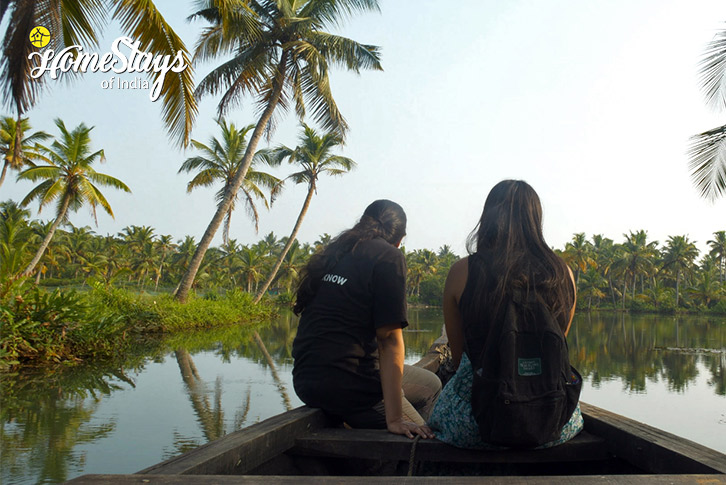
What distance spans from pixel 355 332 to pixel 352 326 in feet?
0.09

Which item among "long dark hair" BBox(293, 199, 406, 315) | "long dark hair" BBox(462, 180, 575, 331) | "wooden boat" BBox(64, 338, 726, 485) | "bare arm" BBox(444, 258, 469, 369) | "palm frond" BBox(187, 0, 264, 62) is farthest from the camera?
"palm frond" BBox(187, 0, 264, 62)

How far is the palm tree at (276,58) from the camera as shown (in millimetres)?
13891

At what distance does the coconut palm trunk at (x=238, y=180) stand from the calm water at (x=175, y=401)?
237 centimetres

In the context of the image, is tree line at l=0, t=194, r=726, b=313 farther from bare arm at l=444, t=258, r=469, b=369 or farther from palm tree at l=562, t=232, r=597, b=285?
bare arm at l=444, t=258, r=469, b=369

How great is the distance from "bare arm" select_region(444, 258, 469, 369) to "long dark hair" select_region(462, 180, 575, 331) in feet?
0.19

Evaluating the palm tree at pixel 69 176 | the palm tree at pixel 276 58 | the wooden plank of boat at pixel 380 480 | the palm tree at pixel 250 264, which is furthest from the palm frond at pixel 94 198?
the palm tree at pixel 250 264

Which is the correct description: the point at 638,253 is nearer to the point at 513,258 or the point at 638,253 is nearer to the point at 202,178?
the point at 202,178

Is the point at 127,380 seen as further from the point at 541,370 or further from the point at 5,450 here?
the point at 541,370

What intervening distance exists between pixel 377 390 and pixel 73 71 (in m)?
6.91

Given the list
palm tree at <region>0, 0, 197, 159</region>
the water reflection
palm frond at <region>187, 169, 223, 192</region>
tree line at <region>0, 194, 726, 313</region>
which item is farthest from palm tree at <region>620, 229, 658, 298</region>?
palm tree at <region>0, 0, 197, 159</region>

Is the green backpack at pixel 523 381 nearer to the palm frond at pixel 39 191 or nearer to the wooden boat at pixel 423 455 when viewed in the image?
the wooden boat at pixel 423 455

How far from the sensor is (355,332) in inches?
88.1

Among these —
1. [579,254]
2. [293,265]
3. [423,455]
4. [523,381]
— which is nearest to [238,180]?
[423,455]

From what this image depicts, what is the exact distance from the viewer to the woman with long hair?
70.2 inches
